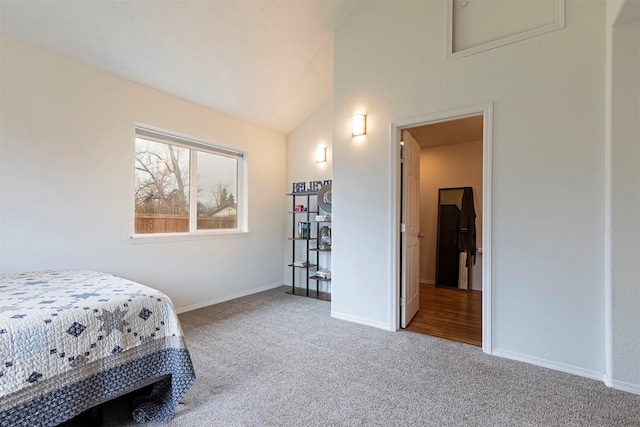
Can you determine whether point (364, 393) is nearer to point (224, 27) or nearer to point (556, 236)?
point (556, 236)

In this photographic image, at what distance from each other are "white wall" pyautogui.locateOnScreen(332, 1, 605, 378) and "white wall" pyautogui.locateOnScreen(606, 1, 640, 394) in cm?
10

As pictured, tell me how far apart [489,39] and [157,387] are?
3.45 meters

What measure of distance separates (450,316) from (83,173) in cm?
395

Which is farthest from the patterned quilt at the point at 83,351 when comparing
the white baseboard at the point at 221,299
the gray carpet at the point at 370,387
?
the white baseboard at the point at 221,299

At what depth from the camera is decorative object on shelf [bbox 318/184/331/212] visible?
4.20 m

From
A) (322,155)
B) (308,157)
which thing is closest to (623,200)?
(322,155)

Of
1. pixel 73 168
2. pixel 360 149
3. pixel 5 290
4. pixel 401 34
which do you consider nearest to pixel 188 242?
pixel 73 168

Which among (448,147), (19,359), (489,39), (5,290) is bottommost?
(19,359)

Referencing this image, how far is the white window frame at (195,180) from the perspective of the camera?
3.38 metres

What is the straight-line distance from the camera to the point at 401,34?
2.96m

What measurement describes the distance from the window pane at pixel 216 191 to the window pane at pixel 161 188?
0.20 m

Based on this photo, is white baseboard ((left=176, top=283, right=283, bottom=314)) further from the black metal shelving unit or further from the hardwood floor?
the hardwood floor

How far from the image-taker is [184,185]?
3.82 m

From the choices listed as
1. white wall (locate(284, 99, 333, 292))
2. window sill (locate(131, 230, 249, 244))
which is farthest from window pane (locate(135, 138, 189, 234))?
white wall (locate(284, 99, 333, 292))
